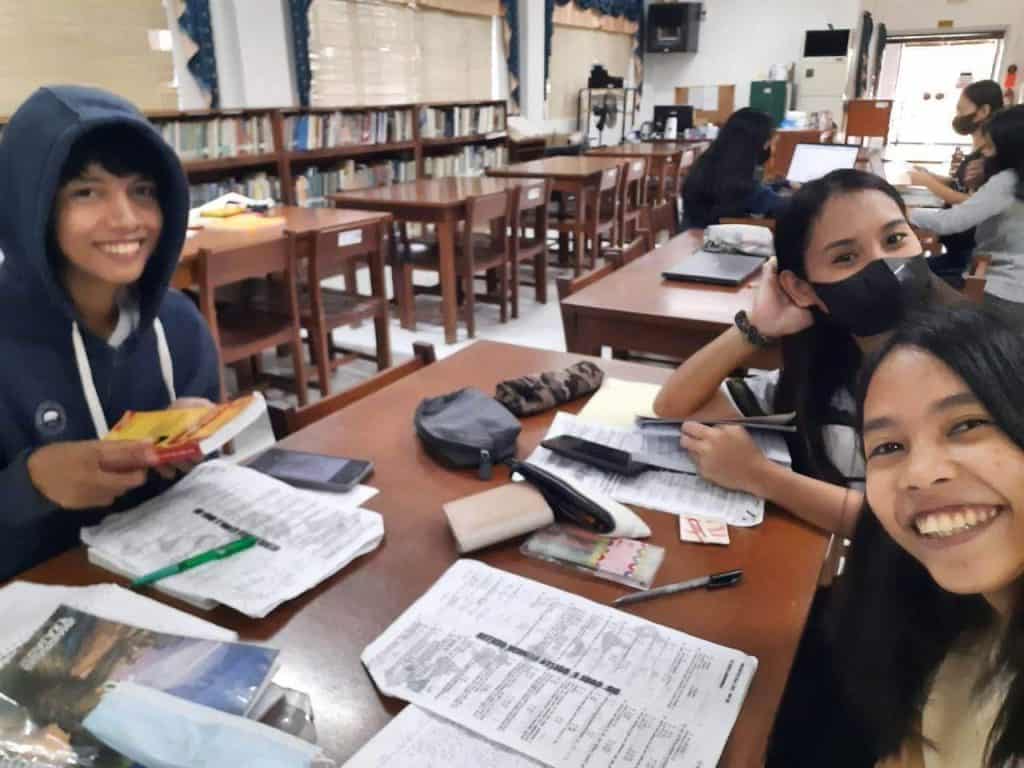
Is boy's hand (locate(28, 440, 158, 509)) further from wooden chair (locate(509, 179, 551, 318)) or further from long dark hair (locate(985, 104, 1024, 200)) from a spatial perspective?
wooden chair (locate(509, 179, 551, 318))

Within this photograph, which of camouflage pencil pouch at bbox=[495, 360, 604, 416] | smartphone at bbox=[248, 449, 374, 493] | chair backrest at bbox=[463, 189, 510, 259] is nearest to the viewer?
smartphone at bbox=[248, 449, 374, 493]

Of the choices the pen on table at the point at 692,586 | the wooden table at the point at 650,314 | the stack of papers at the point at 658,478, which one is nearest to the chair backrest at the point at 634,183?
the wooden table at the point at 650,314

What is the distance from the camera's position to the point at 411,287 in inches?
174

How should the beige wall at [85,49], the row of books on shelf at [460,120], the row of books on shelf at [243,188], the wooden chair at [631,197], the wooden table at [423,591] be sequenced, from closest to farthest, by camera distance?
the wooden table at [423,591]
the beige wall at [85,49]
the row of books on shelf at [243,188]
the wooden chair at [631,197]
the row of books on shelf at [460,120]

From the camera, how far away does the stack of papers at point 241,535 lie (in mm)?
896

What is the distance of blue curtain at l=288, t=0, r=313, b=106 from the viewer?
524cm

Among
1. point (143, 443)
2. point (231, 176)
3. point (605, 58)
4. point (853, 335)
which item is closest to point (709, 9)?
point (605, 58)

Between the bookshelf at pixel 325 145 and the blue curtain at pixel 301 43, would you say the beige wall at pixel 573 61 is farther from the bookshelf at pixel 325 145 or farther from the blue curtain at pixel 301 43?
the blue curtain at pixel 301 43

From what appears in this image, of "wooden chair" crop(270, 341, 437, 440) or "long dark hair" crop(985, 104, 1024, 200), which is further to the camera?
"long dark hair" crop(985, 104, 1024, 200)

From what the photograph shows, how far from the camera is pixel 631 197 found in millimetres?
6359

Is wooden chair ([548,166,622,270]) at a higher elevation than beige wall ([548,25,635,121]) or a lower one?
lower

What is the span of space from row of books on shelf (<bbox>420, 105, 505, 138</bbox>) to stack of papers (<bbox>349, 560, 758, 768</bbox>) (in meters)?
6.01

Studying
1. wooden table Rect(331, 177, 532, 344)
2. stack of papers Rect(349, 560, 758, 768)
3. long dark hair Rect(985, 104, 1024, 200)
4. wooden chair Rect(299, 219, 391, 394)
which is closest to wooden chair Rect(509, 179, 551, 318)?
wooden table Rect(331, 177, 532, 344)

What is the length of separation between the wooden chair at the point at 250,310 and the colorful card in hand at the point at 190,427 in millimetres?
1584
